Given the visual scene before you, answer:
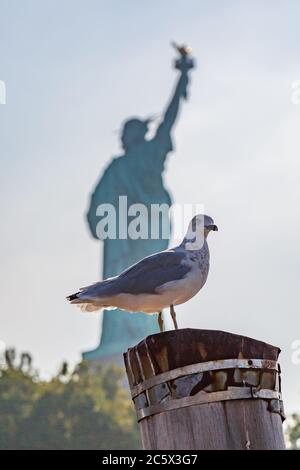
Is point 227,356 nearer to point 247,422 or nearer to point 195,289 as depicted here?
point 247,422

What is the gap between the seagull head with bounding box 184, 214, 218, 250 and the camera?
15.3 feet

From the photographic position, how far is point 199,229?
15.4 ft

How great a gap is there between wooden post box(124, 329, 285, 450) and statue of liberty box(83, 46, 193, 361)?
2976 cm

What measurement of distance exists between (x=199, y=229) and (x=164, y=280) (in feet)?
0.79

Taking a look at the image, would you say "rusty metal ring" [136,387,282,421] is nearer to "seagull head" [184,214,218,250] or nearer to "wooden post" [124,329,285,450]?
"wooden post" [124,329,285,450]

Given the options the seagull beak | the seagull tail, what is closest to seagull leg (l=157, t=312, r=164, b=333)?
the seagull tail

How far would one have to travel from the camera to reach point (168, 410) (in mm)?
3102

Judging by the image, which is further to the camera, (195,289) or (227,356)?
(195,289)

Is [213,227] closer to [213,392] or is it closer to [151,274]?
[151,274]
